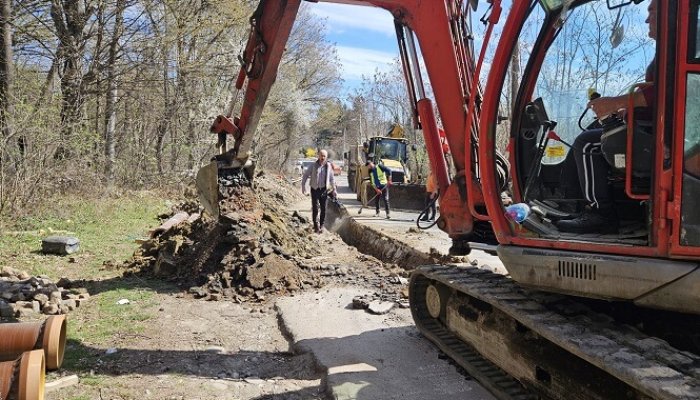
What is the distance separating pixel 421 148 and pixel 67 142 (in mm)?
14553

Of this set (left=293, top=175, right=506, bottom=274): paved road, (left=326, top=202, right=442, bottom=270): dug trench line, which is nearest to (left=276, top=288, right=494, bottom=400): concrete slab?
(left=293, top=175, right=506, bottom=274): paved road

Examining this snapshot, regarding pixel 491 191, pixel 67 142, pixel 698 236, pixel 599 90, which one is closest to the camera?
pixel 698 236

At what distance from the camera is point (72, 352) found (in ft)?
15.0

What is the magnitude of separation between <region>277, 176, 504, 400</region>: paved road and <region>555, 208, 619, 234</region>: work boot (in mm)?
1295

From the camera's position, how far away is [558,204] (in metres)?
3.90

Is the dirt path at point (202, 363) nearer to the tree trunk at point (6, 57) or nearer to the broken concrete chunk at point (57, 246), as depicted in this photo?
the broken concrete chunk at point (57, 246)

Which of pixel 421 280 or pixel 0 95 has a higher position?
pixel 0 95

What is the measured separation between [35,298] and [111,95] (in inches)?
416

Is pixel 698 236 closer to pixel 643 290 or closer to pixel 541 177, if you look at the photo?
pixel 643 290

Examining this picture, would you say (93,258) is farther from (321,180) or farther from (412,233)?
(412,233)

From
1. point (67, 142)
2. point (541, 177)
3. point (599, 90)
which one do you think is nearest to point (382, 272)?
point (541, 177)

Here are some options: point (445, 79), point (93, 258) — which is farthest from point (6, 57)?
point (445, 79)

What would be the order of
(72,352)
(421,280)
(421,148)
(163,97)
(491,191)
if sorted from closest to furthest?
(491,191) < (72,352) < (421,280) < (163,97) < (421,148)

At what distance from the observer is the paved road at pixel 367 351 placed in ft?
12.8
